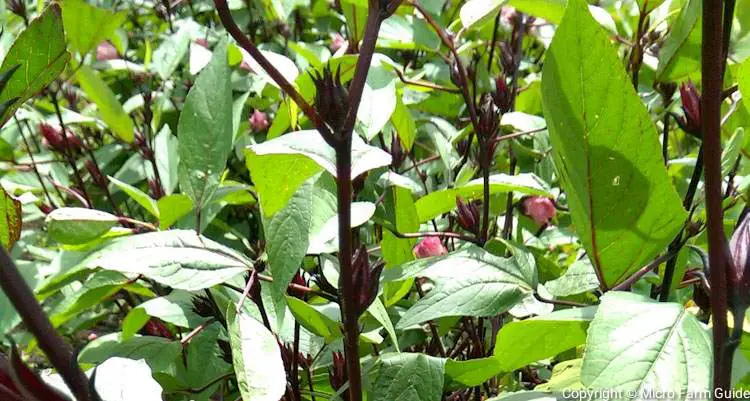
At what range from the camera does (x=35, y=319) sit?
0.39 m

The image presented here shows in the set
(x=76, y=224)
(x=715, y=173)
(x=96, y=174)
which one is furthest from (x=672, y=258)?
(x=96, y=174)

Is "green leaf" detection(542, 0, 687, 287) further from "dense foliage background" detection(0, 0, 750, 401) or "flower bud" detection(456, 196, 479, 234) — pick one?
"flower bud" detection(456, 196, 479, 234)

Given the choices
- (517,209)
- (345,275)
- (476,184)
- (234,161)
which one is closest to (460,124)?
(517,209)

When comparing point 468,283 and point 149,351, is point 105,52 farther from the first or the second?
point 468,283

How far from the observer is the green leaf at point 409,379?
0.69 m

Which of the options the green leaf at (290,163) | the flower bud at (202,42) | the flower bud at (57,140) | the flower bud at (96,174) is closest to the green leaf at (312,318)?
the green leaf at (290,163)

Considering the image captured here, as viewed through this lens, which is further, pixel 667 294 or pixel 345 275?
pixel 667 294

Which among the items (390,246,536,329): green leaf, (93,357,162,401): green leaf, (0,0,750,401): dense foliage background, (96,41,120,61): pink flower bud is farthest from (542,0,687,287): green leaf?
(96,41,120,61): pink flower bud

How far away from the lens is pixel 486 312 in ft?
2.19

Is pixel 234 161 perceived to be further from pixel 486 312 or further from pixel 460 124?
pixel 486 312

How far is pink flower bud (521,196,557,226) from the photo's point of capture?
1170 millimetres

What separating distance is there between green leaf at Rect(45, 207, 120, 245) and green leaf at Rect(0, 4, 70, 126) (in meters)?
0.34

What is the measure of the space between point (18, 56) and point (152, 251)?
22 centimetres

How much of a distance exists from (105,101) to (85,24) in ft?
0.50
